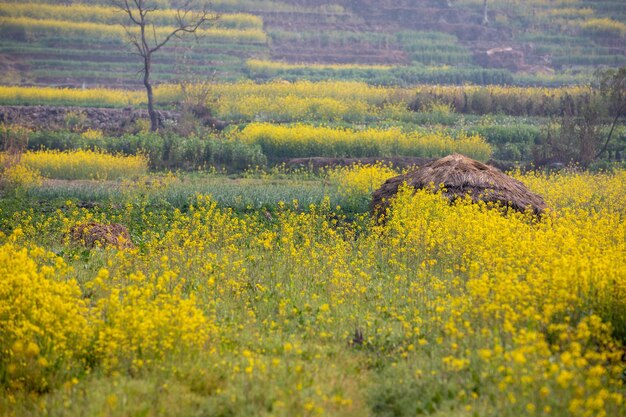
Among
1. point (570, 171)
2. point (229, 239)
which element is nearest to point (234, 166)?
point (570, 171)

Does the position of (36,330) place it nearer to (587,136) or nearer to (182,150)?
(182,150)

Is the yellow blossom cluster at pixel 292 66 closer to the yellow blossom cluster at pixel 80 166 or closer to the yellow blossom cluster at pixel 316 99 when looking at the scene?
the yellow blossom cluster at pixel 316 99

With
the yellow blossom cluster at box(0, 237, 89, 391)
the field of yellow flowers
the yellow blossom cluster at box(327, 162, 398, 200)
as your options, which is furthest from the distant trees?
the yellow blossom cluster at box(0, 237, 89, 391)

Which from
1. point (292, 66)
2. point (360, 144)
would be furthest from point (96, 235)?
point (292, 66)

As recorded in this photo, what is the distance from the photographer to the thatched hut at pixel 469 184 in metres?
13.2

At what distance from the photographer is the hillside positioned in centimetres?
4444

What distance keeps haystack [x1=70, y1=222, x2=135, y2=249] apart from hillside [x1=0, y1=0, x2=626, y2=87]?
27782mm

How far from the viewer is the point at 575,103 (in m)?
29.0

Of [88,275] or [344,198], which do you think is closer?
[88,275]

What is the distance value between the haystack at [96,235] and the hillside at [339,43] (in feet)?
91.1

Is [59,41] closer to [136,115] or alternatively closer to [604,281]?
[136,115]

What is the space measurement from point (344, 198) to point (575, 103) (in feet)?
52.0

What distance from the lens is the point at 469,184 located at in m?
13.5

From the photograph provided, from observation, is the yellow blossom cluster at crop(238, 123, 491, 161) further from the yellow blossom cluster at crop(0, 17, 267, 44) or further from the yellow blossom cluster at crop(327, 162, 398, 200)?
the yellow blossom cluster at crop(0, 17, 267, 44)
